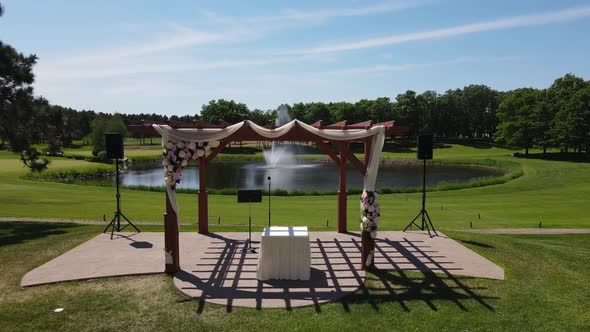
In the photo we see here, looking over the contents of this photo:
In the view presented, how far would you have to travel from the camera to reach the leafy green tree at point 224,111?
310ft

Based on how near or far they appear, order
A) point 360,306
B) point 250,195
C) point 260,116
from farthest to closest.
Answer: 1. point 260,116
2. point 250,195
3. point 360,306

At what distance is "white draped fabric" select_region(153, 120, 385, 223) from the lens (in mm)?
9000

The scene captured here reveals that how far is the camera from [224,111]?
314ft

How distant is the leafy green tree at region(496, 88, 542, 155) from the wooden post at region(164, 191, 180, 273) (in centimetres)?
5888

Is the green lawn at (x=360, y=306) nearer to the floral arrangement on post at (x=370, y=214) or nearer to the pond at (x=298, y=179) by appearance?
the floral arrangement on post at (x=370, y=214)

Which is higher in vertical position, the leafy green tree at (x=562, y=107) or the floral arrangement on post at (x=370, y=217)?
the leafy green tree at (x=562, y=107)

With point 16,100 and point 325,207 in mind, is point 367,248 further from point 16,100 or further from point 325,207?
point 16,100

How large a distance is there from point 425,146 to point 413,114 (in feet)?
254

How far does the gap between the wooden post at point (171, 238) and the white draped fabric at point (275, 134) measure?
0.15 m

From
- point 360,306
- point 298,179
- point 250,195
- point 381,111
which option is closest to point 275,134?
point 250,195

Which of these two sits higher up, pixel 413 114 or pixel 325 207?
pixel 413 114

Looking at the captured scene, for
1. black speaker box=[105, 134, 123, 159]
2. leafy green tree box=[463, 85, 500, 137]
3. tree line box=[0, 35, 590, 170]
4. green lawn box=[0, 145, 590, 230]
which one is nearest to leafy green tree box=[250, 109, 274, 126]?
tree line box=[0, 35, 590, 170]

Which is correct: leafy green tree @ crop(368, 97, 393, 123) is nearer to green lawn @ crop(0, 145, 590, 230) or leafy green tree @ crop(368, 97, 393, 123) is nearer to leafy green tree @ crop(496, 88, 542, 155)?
leafy green tree @ crop(496, 88, 542, 155)

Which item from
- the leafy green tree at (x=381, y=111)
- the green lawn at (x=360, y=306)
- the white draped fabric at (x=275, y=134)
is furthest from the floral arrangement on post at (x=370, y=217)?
the leafy green tree at (x=381, y=111)
